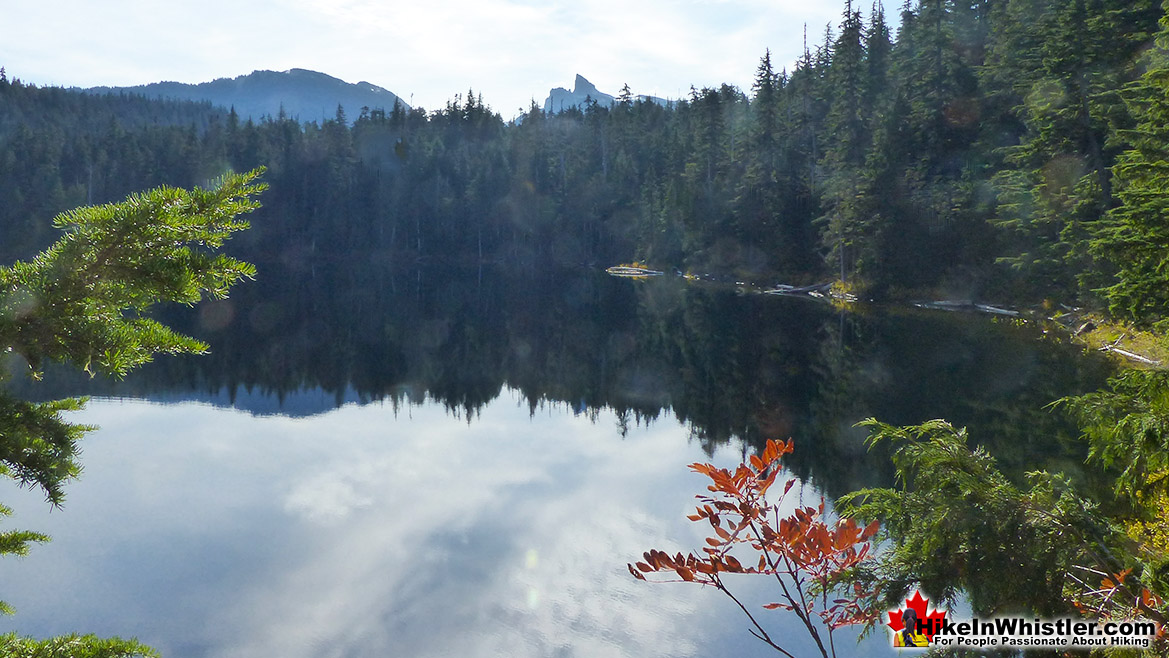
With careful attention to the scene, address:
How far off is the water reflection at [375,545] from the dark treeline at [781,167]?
9315 millimetres

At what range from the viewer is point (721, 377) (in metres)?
26.4

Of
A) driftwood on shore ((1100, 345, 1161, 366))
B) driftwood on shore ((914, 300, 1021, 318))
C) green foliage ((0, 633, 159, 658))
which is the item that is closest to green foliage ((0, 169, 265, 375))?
green foliage ((0, 633, 159, 658))

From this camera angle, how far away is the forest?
5.01 meters

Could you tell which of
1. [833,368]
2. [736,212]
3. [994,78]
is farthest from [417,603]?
[736,212]

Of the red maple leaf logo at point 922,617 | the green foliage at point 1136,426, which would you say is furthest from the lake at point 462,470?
the red maple leaf logo at point 922,617

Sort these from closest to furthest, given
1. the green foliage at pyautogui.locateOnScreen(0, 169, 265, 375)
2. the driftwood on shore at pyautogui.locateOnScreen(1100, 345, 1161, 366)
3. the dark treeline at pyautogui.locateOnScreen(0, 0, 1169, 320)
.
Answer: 1. the green foliage at pyautogui.locateOnScreen(0, 169, 265, 375)
2. the driftwood on shore at pyautogui.locateOnScreen(1100, 345, 1161, 366)
3. the dark treeline at pyautogui.locateOnScreen(0, 0, 1169, 320)

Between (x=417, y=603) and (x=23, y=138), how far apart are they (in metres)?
125

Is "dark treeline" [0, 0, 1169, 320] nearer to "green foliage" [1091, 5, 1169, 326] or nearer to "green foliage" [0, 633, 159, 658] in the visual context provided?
"green foliage" [1091, 5, 1169, 326]

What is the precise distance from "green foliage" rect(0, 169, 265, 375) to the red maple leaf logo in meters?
4.01

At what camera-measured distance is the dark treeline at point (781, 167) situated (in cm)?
3353

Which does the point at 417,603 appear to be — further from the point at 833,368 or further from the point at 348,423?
the point at 833,368

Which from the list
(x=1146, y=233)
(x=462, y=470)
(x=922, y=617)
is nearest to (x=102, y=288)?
(x=922, y=617)

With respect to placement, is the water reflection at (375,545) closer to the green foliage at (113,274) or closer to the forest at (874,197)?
the forest at (874,197)

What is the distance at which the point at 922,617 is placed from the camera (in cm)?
431
